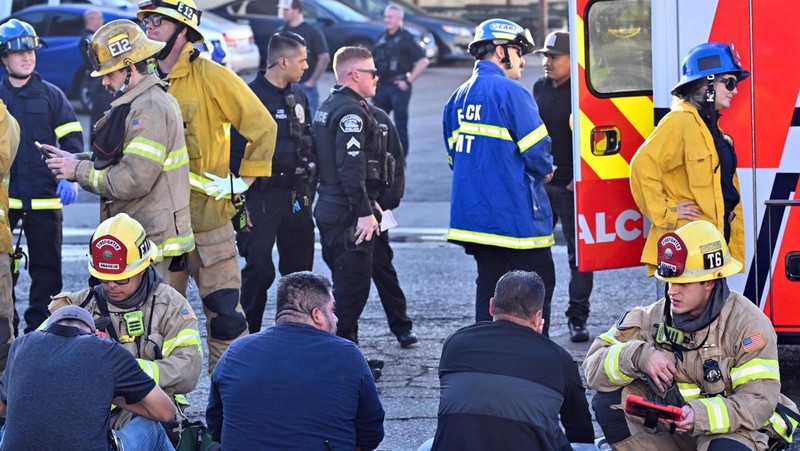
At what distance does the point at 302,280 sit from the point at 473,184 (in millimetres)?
2239

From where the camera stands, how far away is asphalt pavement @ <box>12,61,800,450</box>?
22.8 feet

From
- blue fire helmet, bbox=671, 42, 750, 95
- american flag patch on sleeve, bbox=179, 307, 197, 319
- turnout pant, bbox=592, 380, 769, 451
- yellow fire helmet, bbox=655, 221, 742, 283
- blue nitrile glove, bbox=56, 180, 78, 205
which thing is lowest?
turnout pant, bbox=592, 380, 769, 451

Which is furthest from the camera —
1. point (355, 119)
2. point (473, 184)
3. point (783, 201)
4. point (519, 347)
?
point (355, 119)

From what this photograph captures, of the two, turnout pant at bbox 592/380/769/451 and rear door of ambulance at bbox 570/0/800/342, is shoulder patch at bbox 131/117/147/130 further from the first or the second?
turnout pant at bbox 592/380/769/451

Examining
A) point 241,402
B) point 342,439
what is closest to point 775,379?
point 342,439

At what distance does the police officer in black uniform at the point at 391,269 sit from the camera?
7.80 m

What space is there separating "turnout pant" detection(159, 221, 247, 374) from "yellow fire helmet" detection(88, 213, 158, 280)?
118 centimetres

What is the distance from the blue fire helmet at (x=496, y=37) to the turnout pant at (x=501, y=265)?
3.22 feet

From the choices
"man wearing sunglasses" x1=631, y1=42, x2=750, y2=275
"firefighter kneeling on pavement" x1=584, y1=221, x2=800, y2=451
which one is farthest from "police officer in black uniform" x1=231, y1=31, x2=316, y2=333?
"firefighter kneeling on pavement" x1=584, y1=221, x2=800, y2=451

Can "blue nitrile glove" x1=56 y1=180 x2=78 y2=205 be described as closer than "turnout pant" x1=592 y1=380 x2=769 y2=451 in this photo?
No

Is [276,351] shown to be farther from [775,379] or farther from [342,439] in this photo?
[775,379]

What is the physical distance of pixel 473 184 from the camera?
6.86 meters

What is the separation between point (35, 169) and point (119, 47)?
1.98 m

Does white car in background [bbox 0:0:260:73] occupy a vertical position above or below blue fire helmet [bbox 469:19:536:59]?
above
